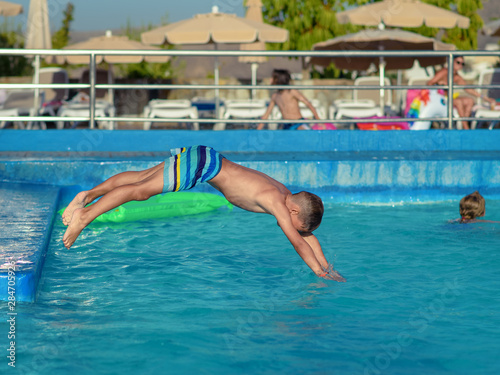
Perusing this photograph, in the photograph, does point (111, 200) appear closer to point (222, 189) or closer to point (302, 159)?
point (222, 189)

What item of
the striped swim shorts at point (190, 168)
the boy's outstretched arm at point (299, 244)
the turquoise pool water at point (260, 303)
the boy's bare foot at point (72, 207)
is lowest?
the turquoise pool water at point (260, 303)

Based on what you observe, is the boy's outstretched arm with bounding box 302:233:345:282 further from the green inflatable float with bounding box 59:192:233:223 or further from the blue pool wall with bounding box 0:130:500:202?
the blue pool wall with bounding box 0:130:500:202

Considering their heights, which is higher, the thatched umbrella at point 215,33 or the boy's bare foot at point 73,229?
the thatched umbrella at point 215,33

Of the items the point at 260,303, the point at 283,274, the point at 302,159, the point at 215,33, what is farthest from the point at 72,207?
the point at 215,33

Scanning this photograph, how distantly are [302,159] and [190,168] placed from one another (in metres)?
3.82

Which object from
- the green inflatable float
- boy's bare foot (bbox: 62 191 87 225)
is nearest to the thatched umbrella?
the green inflatable float

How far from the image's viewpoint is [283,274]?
6.10 meters

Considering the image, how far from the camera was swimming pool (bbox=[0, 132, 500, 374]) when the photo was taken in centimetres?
422

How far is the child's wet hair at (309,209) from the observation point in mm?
5223

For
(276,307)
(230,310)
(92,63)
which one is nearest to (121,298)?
(230,310)

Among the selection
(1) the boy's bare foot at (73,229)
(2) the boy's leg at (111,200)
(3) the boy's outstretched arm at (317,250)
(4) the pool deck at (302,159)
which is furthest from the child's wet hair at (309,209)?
(4) the pool deck at (302,159)

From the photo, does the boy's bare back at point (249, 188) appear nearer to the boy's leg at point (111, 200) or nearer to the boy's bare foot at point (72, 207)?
the boy's leg at point (111, 200)

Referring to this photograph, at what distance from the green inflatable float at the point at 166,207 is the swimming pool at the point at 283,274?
12cm

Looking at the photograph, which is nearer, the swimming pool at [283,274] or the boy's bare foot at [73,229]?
the swimming pool at [283,274]
